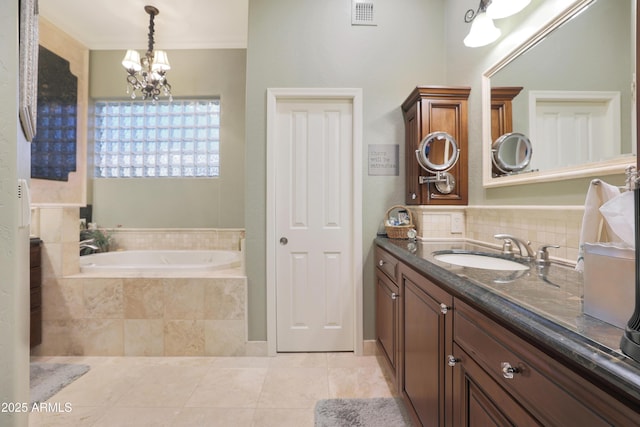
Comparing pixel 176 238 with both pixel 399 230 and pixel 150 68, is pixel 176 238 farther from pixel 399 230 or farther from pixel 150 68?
pixel 399 230

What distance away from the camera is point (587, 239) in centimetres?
72

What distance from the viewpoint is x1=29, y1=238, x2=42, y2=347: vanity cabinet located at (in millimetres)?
2066

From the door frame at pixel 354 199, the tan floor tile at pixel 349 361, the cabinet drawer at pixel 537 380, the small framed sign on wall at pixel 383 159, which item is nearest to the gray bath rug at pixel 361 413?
the tan floor tile at pixel 349 361

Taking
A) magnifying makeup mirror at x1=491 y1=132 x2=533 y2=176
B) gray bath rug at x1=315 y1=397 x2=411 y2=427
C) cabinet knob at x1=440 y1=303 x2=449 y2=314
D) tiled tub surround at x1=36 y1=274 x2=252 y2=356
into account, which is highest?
magnifying makeup mirror at x1=491 y1=132 x2=533 y2=176

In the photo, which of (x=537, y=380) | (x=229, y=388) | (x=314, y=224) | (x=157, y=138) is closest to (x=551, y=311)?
(x=537, y=380)

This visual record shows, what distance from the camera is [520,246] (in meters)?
1.39

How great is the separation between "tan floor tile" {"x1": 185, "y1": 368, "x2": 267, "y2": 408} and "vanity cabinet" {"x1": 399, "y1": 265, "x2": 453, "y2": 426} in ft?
3.10

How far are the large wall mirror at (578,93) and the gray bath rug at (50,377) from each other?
3.04m

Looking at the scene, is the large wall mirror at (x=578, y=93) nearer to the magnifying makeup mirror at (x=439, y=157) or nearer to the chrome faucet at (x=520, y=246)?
the chrome faucet at (x=520, y=246)

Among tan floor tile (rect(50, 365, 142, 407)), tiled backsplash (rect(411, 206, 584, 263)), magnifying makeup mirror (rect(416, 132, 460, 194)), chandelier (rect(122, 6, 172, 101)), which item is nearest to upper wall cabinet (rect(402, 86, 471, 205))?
magnifying makeup mirror (rect(416, 132, 460, 194))

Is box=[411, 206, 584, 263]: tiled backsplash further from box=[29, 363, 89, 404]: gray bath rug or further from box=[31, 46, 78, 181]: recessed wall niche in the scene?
box=[31, 46, 78, 181]: recessed wall niche

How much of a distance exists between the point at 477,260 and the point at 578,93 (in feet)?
2.79

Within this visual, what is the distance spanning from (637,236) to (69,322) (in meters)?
3.12

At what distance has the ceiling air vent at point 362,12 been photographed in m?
2.23
